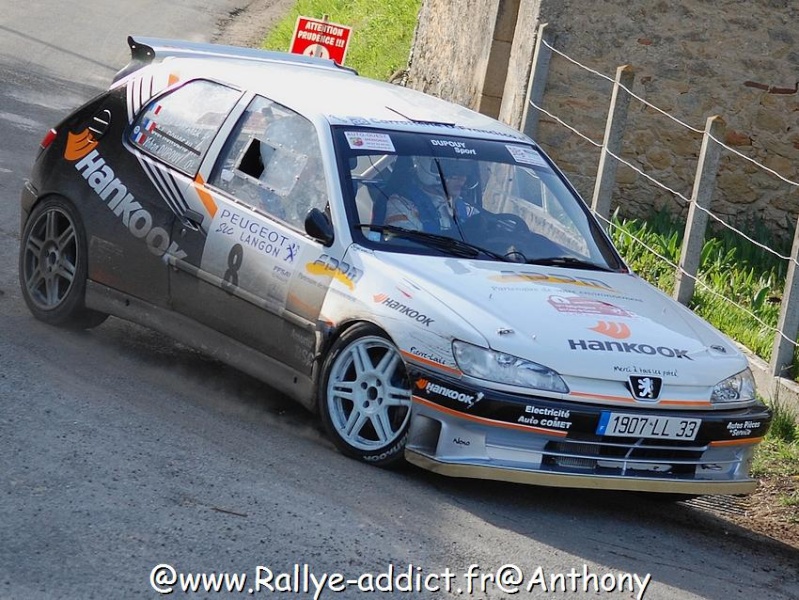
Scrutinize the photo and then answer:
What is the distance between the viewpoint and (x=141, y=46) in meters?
8.67

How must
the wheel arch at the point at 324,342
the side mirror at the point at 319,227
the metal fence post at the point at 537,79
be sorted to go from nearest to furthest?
the wheel arch at the point at 324,342
the side mirror at the point at 319,227
the metal fence post at the point at 537,79

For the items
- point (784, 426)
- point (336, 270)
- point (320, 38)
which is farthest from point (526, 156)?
point (320, 38)

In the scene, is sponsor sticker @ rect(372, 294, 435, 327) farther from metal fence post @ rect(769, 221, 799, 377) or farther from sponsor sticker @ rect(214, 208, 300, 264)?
metal fence post @ rect(769, 221, 799, 377)

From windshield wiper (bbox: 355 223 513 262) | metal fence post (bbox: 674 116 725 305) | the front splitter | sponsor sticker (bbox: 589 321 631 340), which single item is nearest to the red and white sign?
metal fence post (bbox: 674 116 725 305)

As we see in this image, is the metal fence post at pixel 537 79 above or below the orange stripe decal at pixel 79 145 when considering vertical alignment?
above

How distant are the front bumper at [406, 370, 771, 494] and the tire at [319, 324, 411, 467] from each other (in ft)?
0.58

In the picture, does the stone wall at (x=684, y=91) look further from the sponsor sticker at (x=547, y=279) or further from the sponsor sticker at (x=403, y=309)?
the sponsor sticker at (x=403, y=309)

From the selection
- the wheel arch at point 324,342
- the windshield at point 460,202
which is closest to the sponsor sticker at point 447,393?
the wheel arch at point 324,342

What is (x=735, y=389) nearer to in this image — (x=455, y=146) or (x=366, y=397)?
(x=366, y=397)

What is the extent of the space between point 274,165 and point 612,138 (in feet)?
16.0

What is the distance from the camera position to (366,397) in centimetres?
664

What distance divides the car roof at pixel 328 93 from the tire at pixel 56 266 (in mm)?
1103

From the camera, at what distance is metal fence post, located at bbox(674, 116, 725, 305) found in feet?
34.0

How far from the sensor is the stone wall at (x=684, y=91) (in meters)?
13.8
